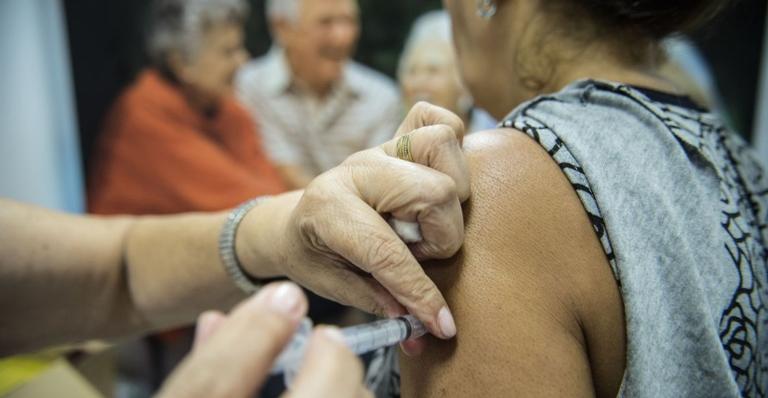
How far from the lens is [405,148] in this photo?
0.63m

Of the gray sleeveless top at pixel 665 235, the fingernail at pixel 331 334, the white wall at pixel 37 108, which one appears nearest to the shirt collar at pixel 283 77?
the white wall at pixel 37 108

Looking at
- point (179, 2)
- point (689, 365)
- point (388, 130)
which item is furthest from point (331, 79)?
→ point (689, 365)

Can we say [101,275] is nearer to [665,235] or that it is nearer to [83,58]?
[665,235]

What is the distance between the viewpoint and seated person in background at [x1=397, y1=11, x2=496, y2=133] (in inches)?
93.6

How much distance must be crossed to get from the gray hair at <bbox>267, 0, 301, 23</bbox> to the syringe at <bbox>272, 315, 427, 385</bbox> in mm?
1963

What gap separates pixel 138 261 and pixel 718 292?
3.33ft

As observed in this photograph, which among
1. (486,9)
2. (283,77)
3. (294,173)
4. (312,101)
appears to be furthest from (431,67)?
(486,9)

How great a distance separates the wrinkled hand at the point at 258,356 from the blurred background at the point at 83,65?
6.93 feet

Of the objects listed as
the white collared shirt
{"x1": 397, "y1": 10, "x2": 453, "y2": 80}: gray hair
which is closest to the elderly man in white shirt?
the white collared shirt

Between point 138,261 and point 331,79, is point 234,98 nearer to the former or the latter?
point 331,79

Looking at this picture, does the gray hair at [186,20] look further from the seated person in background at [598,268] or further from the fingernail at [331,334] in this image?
the fingernail at [331,334]

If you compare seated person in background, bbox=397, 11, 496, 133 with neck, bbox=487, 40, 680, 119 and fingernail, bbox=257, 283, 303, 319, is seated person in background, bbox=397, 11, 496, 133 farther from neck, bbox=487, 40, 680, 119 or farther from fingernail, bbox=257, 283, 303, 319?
fingernail, bbox=257, 283, 303, 319

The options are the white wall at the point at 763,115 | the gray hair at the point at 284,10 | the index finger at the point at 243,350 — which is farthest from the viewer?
the white wall at the point at 763,115

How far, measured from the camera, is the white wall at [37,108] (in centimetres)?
241
